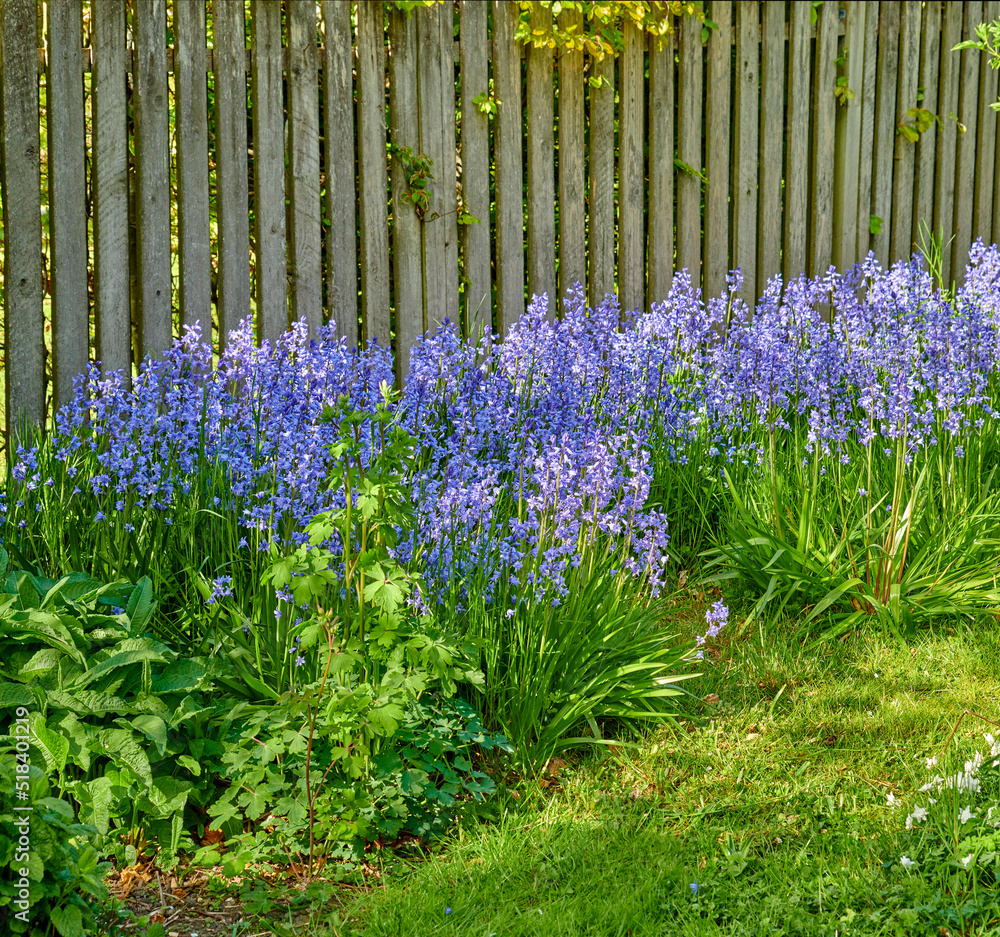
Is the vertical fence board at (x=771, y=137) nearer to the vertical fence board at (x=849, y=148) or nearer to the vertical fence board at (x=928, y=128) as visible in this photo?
the vertical fence board at (x=849, y=148)

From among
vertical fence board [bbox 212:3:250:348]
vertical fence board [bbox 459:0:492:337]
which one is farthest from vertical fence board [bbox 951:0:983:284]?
vertical fence board [bbox 212:3:250:348]

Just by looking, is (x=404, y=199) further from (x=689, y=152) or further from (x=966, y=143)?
(x=966, y=143)

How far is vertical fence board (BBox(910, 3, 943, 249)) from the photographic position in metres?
6.86

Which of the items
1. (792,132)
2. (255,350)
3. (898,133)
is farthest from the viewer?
(898,133)

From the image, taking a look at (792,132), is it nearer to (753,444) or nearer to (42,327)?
(753,444)

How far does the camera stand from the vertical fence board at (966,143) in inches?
277

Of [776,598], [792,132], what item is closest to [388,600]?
[776,598]

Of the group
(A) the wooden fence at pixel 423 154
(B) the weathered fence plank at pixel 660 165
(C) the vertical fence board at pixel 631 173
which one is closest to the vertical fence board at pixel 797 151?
(A) the wooden fence at pixel 423 154

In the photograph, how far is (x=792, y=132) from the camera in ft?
21.0

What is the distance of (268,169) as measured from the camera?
4684 millimetres

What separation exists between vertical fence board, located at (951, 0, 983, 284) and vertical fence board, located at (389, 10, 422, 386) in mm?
4062

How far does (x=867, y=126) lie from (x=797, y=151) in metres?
0.60

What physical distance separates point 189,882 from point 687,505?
8.48 ft

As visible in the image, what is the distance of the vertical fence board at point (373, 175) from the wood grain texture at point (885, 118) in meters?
3.24
